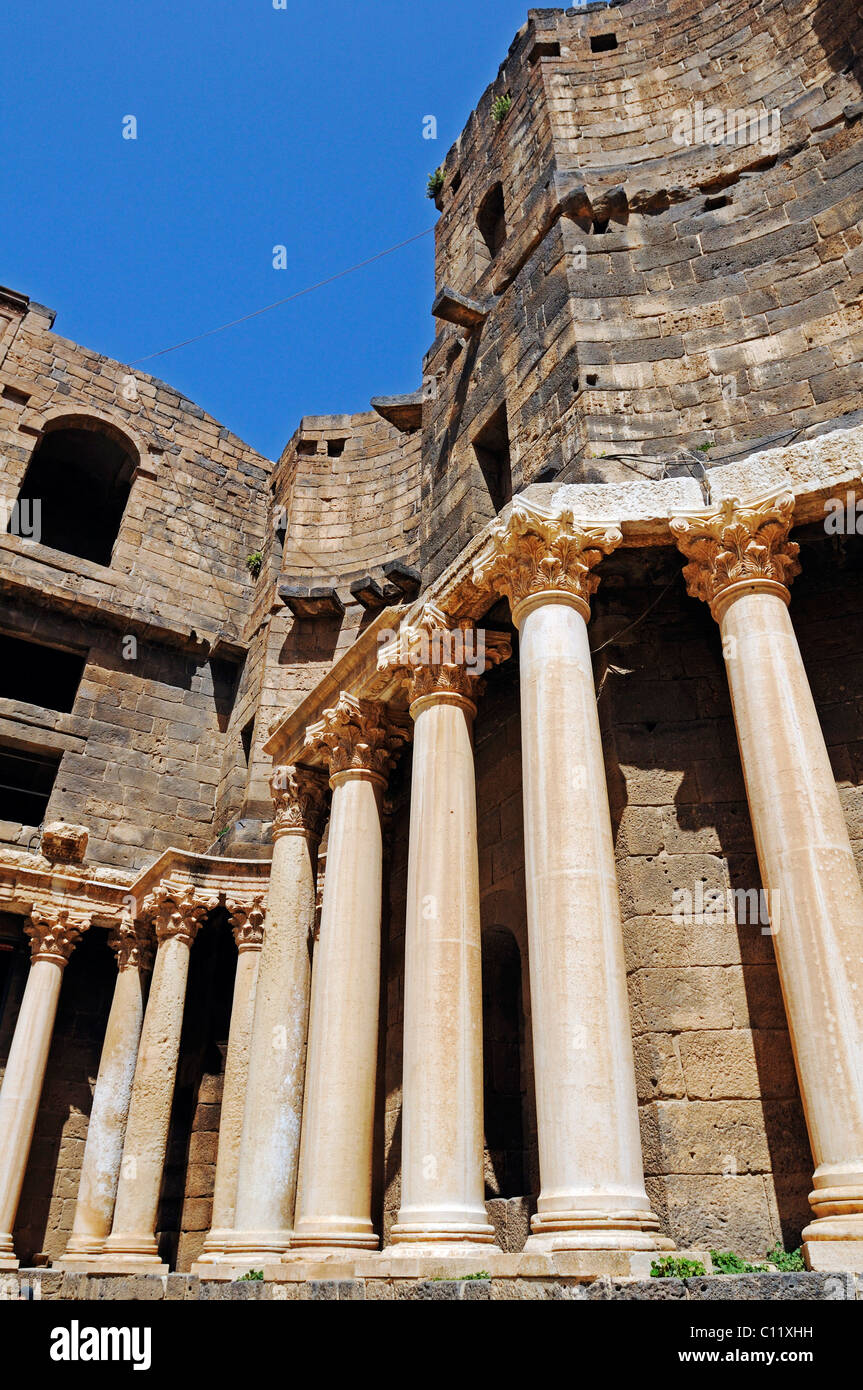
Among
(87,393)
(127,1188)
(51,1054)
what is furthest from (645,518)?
(87,393)

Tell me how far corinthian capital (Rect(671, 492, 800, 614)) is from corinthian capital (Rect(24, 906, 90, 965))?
12192 millimetres

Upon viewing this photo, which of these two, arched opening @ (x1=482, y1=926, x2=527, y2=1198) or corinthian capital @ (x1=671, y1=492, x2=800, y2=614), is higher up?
corinthian capital @ (x1=671, y1=492, x2=800, y2=614)

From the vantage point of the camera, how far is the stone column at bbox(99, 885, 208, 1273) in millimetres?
12734

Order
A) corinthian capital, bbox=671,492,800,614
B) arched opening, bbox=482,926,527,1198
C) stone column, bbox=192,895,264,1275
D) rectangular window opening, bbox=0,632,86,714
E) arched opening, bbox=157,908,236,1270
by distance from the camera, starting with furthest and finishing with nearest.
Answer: rectangular window opening, bbox=0,632,86,714, arched opening, bbox=157,908,236,1270, stone column, bbox=192,895,264,1275, arched opening, bbox=482,926,527,1198, corinthian capital, bbox=671,492,800,614

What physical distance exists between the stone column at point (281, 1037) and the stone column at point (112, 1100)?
484cm

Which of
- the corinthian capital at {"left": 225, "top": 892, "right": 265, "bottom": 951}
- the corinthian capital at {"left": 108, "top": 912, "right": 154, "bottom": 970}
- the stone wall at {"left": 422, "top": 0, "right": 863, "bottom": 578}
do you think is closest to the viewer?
the stone wall at {"left": 422, "top": 0, "right": 863, "bottom": 578}

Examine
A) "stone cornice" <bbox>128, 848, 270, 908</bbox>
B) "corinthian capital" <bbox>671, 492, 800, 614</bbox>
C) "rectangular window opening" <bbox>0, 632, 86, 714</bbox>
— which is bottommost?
Answer: "corinthian capital" <bbox>671, 492, 800, 614</bbox>

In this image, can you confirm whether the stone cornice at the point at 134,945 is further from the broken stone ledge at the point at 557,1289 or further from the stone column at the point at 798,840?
the stone column at the point at 798,840

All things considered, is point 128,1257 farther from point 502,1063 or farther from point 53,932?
point 502,1063

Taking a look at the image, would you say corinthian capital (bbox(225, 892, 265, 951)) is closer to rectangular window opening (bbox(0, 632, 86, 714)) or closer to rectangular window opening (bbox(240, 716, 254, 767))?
rectangular window opening (bbox(240, 716, 254, 767))

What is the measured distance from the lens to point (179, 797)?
18.1 m

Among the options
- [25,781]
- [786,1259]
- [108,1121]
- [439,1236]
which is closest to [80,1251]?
[108,1121]

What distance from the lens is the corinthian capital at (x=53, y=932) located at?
1534 cm

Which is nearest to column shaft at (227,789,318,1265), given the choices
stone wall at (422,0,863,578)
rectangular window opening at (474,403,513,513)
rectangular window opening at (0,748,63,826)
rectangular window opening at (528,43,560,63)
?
stone wall at (422,0,863,578)
